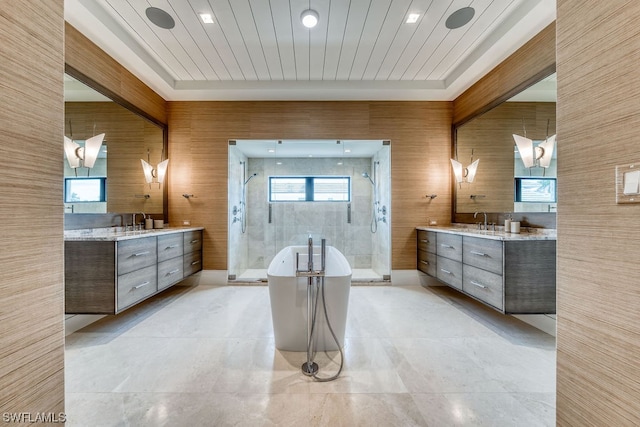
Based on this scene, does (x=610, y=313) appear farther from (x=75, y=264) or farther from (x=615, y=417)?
(x=75, y=264)

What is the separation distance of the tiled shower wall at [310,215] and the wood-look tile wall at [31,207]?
3.89m

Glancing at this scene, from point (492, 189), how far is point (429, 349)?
2.00m

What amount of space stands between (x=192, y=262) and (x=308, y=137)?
2.37 meters

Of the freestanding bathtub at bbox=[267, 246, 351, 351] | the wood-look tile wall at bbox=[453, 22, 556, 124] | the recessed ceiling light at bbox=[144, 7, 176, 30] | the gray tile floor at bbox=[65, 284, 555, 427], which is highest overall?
the recessed ceiling light at bbox=[144, 7, 176, 30]

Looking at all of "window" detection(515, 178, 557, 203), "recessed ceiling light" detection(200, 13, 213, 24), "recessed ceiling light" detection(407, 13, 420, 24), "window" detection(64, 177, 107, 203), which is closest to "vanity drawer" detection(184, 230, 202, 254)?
"window" detection(64, 177, 107, 203)

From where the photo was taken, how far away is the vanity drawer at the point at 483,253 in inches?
86.1

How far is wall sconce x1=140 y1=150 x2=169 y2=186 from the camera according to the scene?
3.29 meters

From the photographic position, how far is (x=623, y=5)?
717mm

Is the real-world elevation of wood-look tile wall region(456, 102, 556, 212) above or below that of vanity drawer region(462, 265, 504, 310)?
above

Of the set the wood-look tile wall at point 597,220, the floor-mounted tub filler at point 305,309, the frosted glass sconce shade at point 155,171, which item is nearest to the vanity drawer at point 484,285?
the floor-mounted tub filler at point 305,309

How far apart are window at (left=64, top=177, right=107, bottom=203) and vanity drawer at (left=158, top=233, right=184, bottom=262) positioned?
68 cm

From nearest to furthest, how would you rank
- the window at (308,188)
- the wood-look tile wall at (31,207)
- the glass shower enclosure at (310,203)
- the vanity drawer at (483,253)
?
the wood-look tile wall at (31,207) → the vanity drawer at (483,253) → the glass shower enclosure at (310,203) → the window at (308,188)

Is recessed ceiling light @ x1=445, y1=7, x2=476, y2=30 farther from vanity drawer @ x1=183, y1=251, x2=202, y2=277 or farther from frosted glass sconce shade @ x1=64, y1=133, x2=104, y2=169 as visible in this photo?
vanity drawer @ x1=183, y1=251, x2=202, y2=277

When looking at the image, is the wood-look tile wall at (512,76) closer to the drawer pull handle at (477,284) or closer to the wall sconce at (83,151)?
the drawer pull handle at (477,284)
